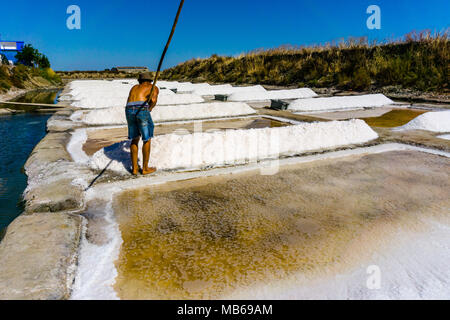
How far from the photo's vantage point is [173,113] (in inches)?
292

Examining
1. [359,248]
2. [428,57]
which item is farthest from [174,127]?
[428,57]

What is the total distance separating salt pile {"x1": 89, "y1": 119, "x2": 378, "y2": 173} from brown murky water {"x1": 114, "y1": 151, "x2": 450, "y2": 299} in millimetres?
536

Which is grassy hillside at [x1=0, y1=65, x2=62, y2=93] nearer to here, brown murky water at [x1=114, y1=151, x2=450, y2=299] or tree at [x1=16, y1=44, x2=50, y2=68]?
tree at [x1=16, y1=44, x2=50, y2=68]

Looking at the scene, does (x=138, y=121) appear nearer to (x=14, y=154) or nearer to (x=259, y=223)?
(x=259, y=223)

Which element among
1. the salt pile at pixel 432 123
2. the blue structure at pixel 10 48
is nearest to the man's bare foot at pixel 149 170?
the salt pile at pixel 432 123

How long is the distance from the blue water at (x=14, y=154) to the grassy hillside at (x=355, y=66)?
1217 centimetres

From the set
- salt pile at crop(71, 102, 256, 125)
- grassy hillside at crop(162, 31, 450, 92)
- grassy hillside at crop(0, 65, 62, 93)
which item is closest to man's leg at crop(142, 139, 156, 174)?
salt pile at crop(71, 102, 256, 125)

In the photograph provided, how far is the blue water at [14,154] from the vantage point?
2531 mm

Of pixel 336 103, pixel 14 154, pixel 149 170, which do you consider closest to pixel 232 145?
pixel 149 170

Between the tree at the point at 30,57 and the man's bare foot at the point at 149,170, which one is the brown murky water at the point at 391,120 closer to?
the man's bare foot at the point at 149,170
